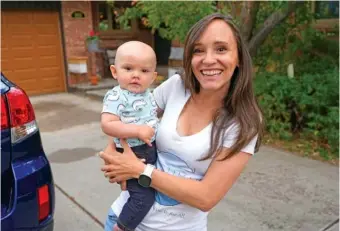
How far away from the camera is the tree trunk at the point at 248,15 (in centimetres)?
586

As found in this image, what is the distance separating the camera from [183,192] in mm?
1411

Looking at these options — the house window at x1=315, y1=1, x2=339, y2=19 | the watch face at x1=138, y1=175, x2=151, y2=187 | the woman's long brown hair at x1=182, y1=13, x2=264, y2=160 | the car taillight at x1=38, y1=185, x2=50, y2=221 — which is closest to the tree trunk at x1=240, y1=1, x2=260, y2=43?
the house window at x1=315, y1=1, x2=339, y2=19

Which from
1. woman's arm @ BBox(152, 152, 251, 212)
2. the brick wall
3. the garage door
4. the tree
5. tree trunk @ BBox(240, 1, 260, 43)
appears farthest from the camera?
the brick wall

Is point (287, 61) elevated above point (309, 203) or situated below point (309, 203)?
above

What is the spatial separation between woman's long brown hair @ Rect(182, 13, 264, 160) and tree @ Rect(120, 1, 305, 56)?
14.0ft

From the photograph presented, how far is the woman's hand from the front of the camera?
57.3 inches

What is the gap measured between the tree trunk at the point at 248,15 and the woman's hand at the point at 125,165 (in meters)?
4.81

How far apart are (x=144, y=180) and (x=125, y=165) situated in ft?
0.32

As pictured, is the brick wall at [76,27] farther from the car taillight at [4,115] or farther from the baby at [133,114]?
the baby at [133,114]

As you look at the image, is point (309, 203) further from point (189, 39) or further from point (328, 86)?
point (189, 39)

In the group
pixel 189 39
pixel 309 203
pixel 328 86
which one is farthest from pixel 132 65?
pixel 328 86

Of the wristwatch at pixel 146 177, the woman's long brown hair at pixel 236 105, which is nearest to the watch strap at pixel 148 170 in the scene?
the wristwatch at pixel 146 177

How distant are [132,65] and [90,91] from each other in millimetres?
8130

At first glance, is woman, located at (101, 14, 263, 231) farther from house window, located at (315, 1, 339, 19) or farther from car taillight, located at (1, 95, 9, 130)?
house window, located at (315, 1, 339, 19)
